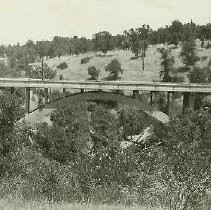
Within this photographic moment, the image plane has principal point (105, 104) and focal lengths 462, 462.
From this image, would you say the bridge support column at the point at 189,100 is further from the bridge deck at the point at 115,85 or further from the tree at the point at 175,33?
the tree at the point at 175,33

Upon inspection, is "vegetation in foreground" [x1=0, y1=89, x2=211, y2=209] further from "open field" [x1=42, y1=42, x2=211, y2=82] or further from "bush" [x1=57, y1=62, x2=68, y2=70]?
"bush" [x1=57, y1=62, x2=68, y2=70]

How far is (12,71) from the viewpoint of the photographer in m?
102

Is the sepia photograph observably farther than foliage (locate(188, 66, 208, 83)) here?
No

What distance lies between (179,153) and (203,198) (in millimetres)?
3846

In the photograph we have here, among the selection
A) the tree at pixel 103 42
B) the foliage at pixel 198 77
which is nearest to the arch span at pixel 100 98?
the foliage at pixel 198 77

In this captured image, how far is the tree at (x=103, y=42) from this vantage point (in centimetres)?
11375

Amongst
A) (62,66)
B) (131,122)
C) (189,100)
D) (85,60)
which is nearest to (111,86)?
(189,100)

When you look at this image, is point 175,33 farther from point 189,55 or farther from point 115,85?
point 115,85

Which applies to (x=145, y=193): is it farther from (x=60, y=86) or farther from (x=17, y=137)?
(x=60, y=86)

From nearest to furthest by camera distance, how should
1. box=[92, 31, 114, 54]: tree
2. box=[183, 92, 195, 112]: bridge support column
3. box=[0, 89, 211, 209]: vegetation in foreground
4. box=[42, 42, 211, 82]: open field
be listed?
box=[0, 89, 211, 209]: vegetation in foreground < box=[183, 92, 195, 112]: bridge support column < box=[42, 42, 211, 82]: open field < box=[92, 31, 114, 54]: tree

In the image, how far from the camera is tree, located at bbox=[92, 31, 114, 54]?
4478 inches

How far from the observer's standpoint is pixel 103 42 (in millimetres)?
116500

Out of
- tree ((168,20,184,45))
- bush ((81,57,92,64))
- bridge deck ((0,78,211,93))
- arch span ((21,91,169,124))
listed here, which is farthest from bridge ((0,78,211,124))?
tree ((168,20,184,45))

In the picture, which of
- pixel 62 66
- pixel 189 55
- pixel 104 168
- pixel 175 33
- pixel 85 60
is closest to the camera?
pixel 104 168
